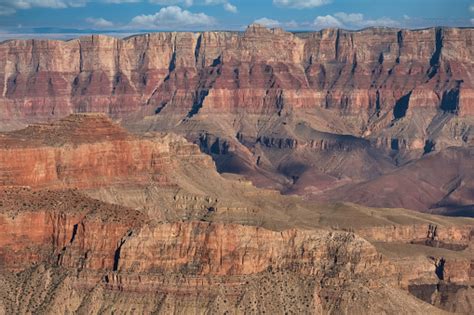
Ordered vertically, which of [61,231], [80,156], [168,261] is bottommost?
[168,261]

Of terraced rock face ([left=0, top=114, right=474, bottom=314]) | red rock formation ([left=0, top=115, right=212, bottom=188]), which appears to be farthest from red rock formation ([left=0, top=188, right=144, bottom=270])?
red rock formation ([left=0, top=115, right=212, bottom=188])

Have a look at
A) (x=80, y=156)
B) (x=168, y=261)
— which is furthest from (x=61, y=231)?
(x=80, y=156)

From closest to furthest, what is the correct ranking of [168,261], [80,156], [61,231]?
[168,261] → [61,231] → [80,156]

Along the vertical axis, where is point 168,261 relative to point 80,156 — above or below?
below

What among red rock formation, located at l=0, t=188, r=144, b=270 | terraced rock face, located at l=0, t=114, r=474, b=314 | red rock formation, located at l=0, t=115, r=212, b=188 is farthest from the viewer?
red rock formation, located at l=0, t=115, r=212, b=188

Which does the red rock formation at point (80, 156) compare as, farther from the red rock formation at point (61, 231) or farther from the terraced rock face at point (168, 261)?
the red rock formation at point (61, 231)

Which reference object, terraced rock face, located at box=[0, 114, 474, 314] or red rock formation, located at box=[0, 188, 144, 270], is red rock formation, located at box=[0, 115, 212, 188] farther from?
red rock formation, located at box=[0, 188, 144, 270]

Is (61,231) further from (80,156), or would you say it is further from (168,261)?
(80,156)

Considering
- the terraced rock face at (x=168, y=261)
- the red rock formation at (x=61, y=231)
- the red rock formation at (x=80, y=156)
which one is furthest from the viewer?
the red rock formation at (x=80, y=156)

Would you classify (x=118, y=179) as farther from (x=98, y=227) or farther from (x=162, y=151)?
(x=98, y=227)

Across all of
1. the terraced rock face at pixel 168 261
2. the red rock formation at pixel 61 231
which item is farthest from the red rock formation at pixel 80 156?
the red rock formation at pixel 61 231

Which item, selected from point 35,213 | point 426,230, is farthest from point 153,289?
point 426,230

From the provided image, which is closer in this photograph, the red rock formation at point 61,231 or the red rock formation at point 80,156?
the red rock formation at point 61,231
